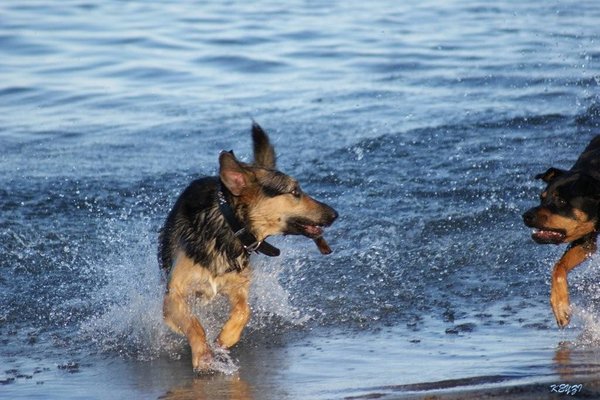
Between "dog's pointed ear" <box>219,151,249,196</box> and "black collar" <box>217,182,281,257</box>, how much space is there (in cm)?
12

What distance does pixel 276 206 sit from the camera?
675 cm

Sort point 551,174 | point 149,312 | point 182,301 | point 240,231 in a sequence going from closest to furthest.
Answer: point 240,231
point 182,301
point 551,174
point 149,312

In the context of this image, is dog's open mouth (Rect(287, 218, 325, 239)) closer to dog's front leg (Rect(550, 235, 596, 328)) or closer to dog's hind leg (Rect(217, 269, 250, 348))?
dog's hind leg (Rect(217, 269, 250, 348))

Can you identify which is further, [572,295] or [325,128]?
[325,128]

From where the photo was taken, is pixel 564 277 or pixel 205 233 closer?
pixel 205 233

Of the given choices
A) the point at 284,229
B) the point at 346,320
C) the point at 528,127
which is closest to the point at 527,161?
the point at 528,127

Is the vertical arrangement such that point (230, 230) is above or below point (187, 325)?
above

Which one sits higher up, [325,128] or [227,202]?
[227,202]

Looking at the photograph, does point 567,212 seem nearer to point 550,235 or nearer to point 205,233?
point 550,235

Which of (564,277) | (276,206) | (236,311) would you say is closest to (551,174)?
(564,277)

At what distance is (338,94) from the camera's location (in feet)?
48.8

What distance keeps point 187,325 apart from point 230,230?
2.05 feet

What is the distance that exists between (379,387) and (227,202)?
4.99 feet

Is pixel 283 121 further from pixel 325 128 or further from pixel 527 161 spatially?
pixel 527 161
